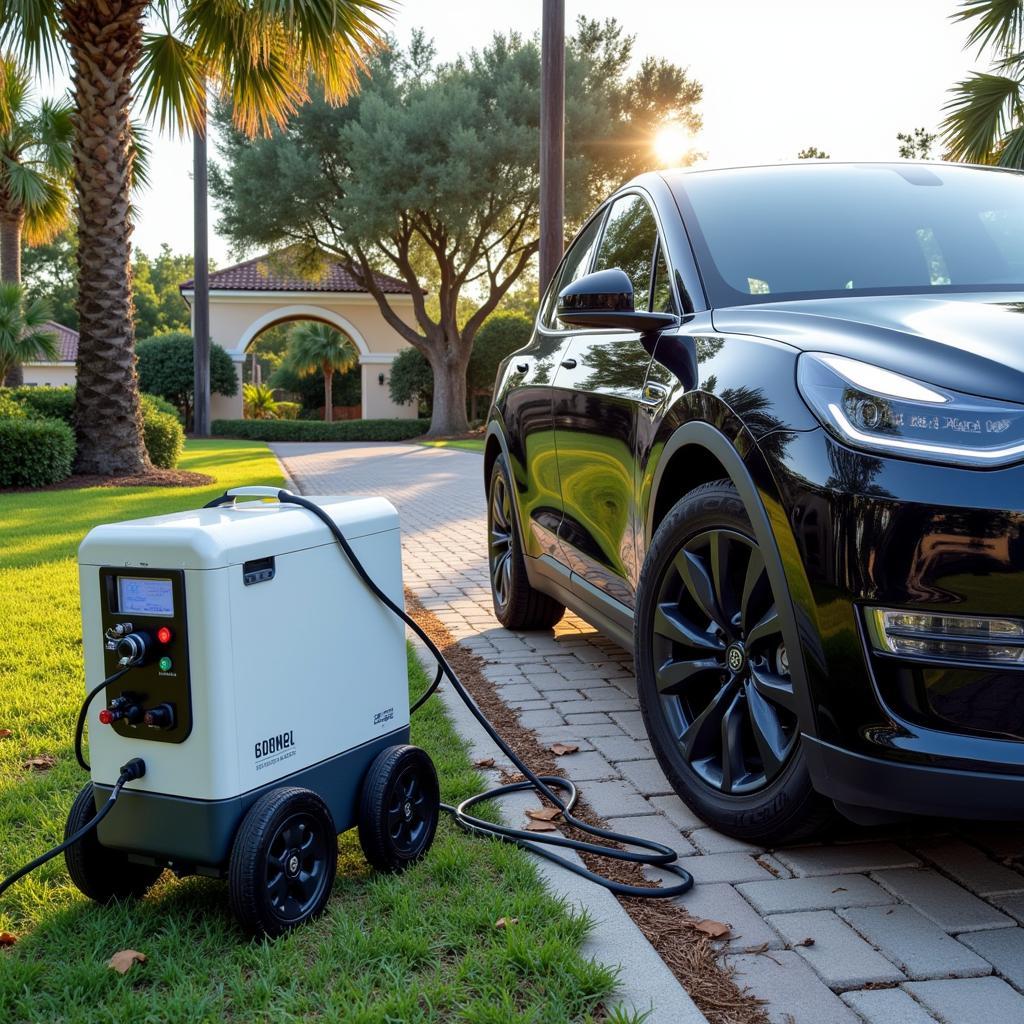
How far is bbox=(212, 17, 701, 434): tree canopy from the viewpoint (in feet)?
93.1

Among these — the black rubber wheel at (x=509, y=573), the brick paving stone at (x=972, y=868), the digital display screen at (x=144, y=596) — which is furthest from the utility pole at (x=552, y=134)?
the digital display screen at (x=144, y=596)

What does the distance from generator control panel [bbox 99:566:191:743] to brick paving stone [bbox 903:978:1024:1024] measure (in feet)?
5.32

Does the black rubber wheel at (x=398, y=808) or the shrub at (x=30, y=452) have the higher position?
the shrub at (x=30, y=452)

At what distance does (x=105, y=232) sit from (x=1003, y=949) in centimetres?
1397

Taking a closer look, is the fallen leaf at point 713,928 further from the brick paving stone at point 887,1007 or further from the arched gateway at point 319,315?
the arched gateway at point 319,315

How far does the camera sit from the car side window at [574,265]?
4.81 metres

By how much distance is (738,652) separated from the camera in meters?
2.88

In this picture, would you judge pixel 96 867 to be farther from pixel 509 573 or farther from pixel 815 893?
pixel 509 573

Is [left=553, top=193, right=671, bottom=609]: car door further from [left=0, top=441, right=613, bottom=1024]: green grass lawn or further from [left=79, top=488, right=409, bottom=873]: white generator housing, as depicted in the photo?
[left=79, top=488, right=409, bottom=873]: white generator housing

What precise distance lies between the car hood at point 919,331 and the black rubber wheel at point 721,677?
457mm

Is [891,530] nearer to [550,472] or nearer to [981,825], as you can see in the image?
[981,825]

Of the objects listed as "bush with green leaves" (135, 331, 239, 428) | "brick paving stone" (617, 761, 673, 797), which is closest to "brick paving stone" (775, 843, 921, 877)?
"brick paving stone" (617, 761, 673, 797)

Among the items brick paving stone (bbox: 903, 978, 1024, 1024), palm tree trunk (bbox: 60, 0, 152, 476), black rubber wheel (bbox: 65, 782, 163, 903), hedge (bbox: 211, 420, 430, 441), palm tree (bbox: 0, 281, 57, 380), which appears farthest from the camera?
hedge (bbox: 211, 420, 430, 441)

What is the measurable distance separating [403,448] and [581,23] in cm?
1359
